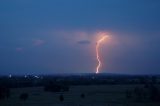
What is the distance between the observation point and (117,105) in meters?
71.0

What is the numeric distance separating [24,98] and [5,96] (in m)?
10.3

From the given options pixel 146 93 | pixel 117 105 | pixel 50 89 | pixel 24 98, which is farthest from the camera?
pixel 50 89

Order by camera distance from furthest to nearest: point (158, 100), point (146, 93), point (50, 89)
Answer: point (50, 89), point (146, 93), point (158, 100)

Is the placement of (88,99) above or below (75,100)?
above

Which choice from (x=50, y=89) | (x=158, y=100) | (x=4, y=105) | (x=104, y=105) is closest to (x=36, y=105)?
(x=4, y=105)

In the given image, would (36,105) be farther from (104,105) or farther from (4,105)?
(104,105)

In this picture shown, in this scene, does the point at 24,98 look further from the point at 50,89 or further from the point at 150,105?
the point at 50,89

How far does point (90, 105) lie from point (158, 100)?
62.1 ft

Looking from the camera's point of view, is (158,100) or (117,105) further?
(158,100)

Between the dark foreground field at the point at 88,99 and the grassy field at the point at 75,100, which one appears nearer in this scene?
the grassy field at the point at 75,100

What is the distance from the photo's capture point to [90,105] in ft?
235

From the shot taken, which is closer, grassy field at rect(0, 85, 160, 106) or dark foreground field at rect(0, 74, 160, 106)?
grassy field at rect(0, 85, 160, 106)

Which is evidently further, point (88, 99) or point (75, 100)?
point (88, 99)

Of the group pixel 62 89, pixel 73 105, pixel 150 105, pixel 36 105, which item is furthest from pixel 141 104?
pixel 62 89
